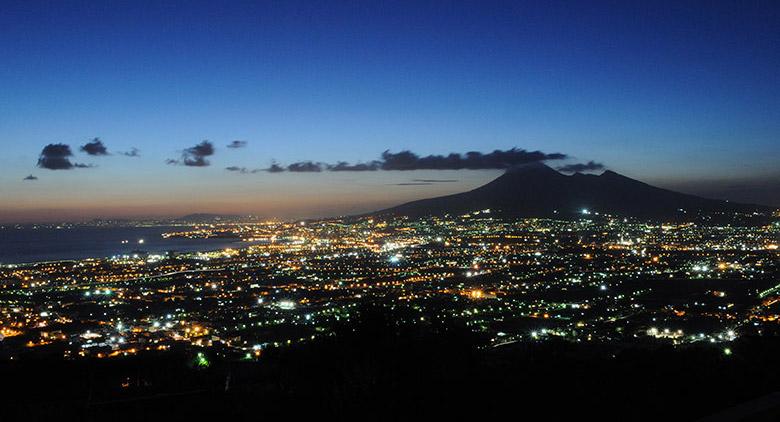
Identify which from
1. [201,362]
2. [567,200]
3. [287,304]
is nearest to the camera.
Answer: [201,362]

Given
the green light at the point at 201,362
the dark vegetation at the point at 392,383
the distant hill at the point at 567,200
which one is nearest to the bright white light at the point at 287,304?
the green light at the point at 201,362

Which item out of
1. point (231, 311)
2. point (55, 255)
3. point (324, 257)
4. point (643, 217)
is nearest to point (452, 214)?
point (643, 217)

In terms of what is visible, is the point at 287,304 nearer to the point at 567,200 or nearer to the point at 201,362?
the point at 201,362

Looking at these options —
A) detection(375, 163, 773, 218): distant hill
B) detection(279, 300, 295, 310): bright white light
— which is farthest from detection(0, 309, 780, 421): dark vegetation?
detection(375, 163, 773, 218): distant hill

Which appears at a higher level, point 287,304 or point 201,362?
point 201,362

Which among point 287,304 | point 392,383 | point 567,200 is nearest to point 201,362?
point 392,383

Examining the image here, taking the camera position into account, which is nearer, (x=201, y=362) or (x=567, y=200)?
(x=201, y=362)

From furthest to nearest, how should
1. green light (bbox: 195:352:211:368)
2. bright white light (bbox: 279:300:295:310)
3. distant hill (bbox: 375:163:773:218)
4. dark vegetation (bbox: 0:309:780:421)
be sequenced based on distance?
distant hill (bbox: 375:163:773:218)
bright white light (bbox: 279:300:295:310)
green light (bbox: 195:352:211:368)
dark vegetation (bbox: 0:309:780:421)

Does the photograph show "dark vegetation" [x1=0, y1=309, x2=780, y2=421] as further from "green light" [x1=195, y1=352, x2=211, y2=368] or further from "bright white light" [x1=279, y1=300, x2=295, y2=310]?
"bright white light" [x1=279, y1=300, x2=295, y2=310]

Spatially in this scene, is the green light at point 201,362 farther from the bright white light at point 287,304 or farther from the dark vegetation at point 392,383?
the bright white light at point 287,304
